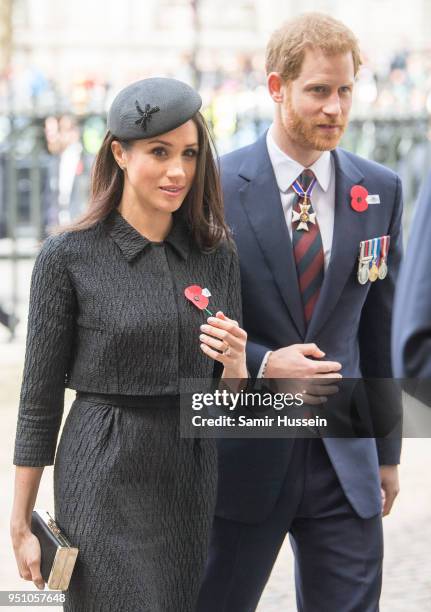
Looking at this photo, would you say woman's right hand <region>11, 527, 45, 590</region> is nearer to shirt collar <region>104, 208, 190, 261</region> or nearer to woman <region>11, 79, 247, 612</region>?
woman <region>11, 79, 247, 612</region>

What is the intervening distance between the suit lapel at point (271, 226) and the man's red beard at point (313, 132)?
125 millimetres

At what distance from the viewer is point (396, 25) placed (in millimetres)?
44875

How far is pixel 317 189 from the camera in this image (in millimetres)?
3523

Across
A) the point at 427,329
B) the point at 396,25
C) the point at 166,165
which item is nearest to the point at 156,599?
the point at 166,165

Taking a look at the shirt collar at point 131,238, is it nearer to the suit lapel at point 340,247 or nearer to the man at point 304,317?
the man at point 304,317

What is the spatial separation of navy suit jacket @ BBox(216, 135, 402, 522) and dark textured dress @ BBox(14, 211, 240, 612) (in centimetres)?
34

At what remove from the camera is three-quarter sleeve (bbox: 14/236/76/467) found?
3.05 m

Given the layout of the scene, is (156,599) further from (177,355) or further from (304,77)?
(304,77)

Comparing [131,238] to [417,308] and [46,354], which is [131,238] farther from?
[417,308]

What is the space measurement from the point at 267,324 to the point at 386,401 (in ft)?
1.46

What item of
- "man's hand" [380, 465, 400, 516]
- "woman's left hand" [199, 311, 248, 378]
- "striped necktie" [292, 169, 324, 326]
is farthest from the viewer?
"man's hand" [380, 465, 400, 516]

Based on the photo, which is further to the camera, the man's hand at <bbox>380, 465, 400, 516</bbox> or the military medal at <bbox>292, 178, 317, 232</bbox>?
the man's hand at <bbox>380, 465, 400, 516</bbox>

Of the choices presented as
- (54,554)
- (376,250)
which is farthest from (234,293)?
(54,554)

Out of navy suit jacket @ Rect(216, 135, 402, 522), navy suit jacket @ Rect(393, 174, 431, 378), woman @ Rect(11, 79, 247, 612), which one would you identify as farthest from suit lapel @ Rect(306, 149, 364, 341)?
navy suit jacket @ Rect(393, 174, 431, 378)
